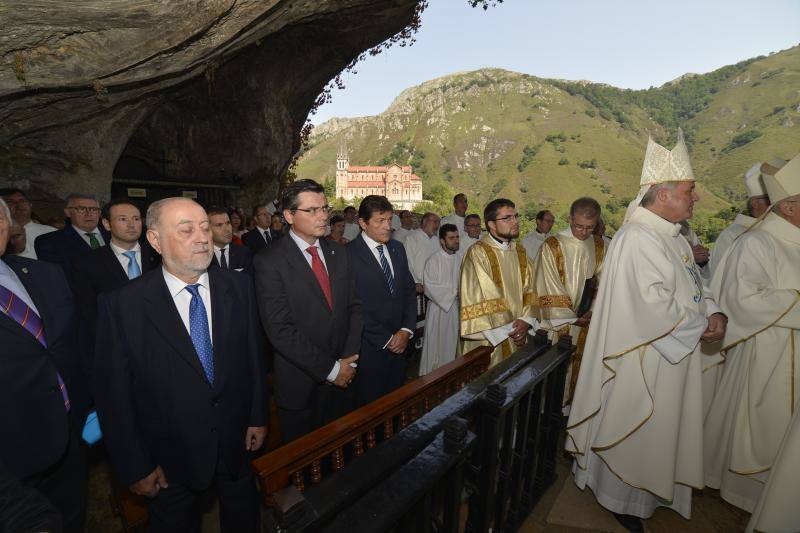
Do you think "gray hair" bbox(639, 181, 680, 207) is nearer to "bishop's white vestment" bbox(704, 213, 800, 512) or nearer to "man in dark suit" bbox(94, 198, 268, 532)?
"bishop's white vestment" bbox(704, 213, 800, 512)

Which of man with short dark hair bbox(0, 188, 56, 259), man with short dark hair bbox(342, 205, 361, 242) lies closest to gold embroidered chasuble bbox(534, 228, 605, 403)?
man with short dark hair bbox(0, 188, 56, 259)

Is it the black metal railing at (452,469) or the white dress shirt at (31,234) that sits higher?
the white dress shirt at (31,234)

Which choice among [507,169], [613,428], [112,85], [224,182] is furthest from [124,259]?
[507,169]

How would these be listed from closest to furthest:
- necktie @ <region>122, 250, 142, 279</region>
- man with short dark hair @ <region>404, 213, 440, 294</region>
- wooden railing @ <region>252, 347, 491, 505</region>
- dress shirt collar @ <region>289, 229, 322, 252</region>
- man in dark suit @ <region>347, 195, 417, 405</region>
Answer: wooden railing @ <region>252, 347, 491, 505</region>, dress shirt collar @ <region>289, 229, 322, 252</region>, necktie @ <region>122, 250, 142, 279</region>, man in dark suit @ <region>347, 195, 417, 405</region>, man with short dark hair @ <region>404, 213, 440, 294</region>

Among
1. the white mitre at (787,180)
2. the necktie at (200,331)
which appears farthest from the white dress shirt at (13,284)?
the white mitre at (787,180)

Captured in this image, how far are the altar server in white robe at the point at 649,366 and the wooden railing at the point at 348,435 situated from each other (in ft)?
3.19

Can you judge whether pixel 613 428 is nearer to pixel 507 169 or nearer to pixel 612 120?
pixel 507 169

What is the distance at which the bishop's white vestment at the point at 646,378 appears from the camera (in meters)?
2.36

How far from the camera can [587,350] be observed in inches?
104

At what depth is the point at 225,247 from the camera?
15.2 ft

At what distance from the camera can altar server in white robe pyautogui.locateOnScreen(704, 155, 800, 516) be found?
2.55 metres

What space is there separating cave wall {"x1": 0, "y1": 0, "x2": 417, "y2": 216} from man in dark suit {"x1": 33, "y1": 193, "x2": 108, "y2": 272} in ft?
7.95

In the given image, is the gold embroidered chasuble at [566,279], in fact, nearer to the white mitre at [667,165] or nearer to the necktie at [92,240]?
the white mitre at [667,165]

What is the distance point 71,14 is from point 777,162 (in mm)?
7763
